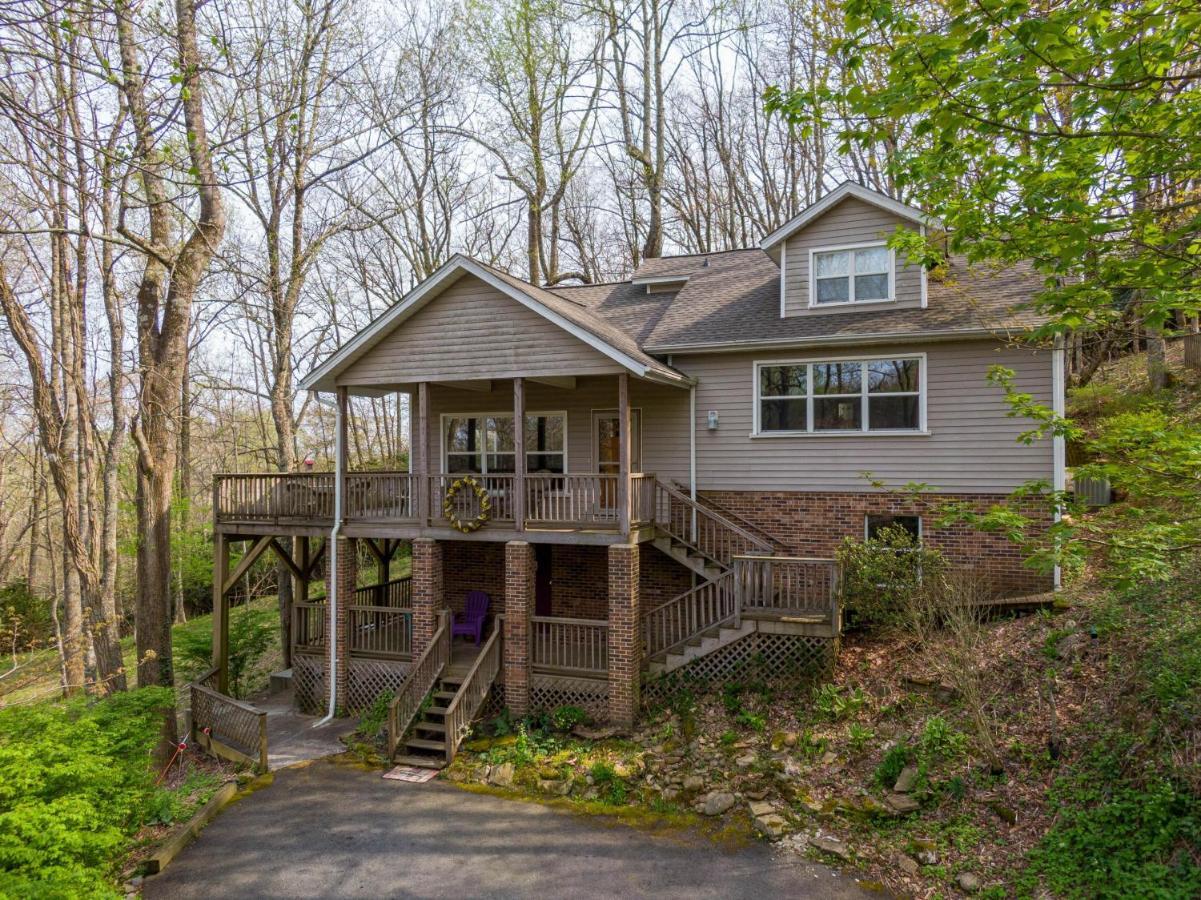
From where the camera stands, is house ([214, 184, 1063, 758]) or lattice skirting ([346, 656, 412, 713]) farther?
lattice skirting ([346, 656, 412, 713])

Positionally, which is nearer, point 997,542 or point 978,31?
point 978,31

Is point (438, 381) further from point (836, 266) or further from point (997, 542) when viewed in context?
point (997, 542)

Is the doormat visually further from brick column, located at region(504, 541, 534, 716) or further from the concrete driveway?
brick column, located at region(504, 541, 534, 716)

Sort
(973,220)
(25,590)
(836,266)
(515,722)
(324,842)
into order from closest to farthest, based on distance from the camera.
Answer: (973,220) → (324,842) → (515,722) → (836,266) → (25,590)

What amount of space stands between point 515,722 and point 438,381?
6167mm

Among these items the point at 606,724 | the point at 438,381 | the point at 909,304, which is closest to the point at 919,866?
the point at 606,724

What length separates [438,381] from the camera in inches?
485

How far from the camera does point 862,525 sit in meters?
12.2

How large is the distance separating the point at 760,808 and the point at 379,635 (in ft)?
26.6

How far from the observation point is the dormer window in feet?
40.8

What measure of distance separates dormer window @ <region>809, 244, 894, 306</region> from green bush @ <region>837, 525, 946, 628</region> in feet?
A: 14.8

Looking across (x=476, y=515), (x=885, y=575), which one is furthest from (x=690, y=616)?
(x=476, y=515)

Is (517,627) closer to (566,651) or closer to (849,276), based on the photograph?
(566,651)

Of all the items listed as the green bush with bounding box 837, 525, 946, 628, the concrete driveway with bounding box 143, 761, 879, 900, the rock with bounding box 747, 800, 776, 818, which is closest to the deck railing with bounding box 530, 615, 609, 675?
the concrete driveway with bounding box 143, 761, 879, 900
